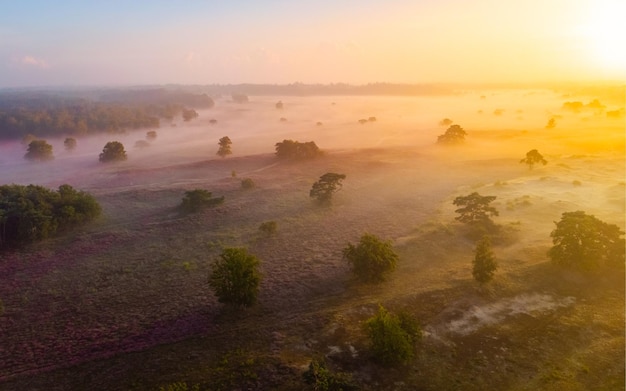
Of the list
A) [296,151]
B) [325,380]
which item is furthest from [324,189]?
[325,380]

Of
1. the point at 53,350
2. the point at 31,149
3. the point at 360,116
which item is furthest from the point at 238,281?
the point at 360,116

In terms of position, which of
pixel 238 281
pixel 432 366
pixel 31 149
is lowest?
pixel 432 366

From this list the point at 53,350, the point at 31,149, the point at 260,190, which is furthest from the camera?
the point at 31,149

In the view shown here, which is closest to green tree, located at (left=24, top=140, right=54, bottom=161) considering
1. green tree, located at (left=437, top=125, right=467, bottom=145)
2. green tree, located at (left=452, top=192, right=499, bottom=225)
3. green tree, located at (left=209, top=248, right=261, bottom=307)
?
green tree, located at (left=209, top=248, right=261, bottom=307)

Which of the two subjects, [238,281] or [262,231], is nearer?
[238,281]

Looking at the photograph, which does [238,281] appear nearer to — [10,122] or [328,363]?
[328,363]

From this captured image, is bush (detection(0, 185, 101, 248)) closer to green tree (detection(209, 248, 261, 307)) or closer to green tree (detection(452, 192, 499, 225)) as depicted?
green tree (detection(209, 248, 261, 307))
